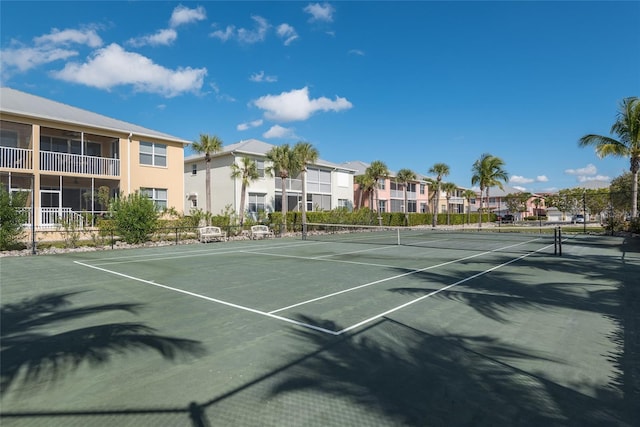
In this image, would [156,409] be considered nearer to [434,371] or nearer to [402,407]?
[402,407]

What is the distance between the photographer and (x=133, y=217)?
20.1 m

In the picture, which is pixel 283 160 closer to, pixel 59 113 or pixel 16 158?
pixel 59 113

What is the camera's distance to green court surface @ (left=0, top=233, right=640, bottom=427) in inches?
129

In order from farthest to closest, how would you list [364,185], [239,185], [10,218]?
[364,185] < [239,185] < [10,218]

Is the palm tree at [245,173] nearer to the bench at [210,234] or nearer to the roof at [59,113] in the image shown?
the roof at [59,113]

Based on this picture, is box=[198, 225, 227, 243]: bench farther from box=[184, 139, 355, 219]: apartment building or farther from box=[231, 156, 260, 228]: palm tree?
box=[184, 139, 355, 219]: apartment building

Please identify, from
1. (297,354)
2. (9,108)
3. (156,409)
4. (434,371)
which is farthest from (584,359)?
(9,108)

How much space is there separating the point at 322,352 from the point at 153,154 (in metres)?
27.1

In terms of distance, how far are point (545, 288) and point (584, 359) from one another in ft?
14.5

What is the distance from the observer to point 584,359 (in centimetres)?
440

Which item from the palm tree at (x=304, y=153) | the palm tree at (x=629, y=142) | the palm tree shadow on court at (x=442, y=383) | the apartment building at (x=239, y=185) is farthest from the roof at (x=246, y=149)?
the palm tree shadow on court at (x=442, y=383)

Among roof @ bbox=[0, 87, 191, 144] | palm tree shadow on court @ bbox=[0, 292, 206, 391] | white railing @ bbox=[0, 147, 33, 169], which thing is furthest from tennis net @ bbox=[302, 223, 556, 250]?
white railing @ bbox=[0, 147, 33, 169]

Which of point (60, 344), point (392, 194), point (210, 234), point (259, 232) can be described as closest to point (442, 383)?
point (60, 344)

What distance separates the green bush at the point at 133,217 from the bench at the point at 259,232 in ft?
24.9
